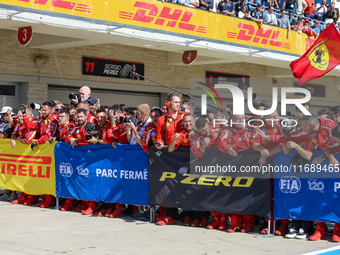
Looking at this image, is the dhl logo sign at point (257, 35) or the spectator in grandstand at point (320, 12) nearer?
the dhl logo sign at point (257, 35)

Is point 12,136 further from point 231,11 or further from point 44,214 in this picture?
point 231,11

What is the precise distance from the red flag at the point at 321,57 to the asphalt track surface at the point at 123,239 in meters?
4.38

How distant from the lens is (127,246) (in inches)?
300

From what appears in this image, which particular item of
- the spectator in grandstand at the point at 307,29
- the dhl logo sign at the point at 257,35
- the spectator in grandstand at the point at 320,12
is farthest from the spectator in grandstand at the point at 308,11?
the dhl logo sign at the point at 257,35

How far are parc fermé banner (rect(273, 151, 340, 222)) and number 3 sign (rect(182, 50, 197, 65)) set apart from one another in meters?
11.9

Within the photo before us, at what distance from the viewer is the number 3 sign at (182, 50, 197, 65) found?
19.8m

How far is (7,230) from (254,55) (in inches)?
549

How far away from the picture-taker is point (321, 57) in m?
11.7

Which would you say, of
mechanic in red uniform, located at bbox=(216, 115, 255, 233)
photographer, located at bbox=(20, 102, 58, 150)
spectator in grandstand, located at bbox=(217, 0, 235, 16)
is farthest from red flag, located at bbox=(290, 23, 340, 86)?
spectator in grandstand, located at bbox=(217, 0, 235, 16)

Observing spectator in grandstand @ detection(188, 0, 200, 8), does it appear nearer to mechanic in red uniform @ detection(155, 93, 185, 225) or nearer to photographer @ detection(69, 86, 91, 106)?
photographer @ detection(69, 86, 91, 106)

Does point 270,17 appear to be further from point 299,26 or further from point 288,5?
point 288,5

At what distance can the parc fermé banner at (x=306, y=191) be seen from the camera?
313 inches

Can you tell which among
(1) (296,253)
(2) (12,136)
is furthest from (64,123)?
(1) (296,253)

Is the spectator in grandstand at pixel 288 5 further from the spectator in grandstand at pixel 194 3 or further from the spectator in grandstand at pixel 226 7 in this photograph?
the spectator in grandstand at pixel 194 3
